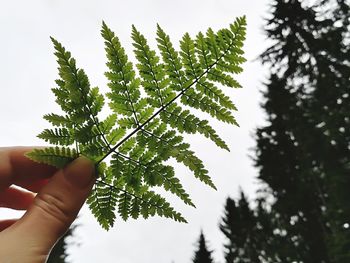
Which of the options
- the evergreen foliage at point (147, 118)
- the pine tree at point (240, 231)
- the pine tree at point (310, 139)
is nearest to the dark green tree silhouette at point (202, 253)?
the pine tree at point (240, 231)

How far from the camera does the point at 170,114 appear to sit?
1574 mm

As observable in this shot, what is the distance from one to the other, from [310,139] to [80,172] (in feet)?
70.3

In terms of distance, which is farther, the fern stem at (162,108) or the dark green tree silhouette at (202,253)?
the dark green tree silhouette at (202,253)

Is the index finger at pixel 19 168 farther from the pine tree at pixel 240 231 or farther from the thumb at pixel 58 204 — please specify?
the pine tree at pixel 240 231

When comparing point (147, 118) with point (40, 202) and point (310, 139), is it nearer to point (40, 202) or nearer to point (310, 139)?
point (40, 202)

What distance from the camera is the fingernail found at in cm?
133

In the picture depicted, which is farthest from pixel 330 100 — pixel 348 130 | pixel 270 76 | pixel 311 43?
pixel 270 76

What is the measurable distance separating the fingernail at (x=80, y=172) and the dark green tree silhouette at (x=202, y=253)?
165 feet

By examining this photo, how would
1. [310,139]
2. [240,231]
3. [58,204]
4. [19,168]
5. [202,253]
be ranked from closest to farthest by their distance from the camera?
[58,204], [19,168], [310,139], [240,231], [202,253]

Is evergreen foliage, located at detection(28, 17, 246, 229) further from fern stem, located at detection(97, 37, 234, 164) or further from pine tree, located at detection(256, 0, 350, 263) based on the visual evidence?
pine tree, located at detection(256, 0, 350, 263)

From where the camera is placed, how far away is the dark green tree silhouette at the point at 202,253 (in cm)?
4794

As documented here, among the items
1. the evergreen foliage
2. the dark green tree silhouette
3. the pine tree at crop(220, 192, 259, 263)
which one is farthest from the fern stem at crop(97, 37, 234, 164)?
the dark green tree silhouette

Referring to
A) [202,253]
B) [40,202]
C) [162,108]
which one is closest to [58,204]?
[40,202]

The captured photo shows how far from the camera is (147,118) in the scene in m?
1.56
